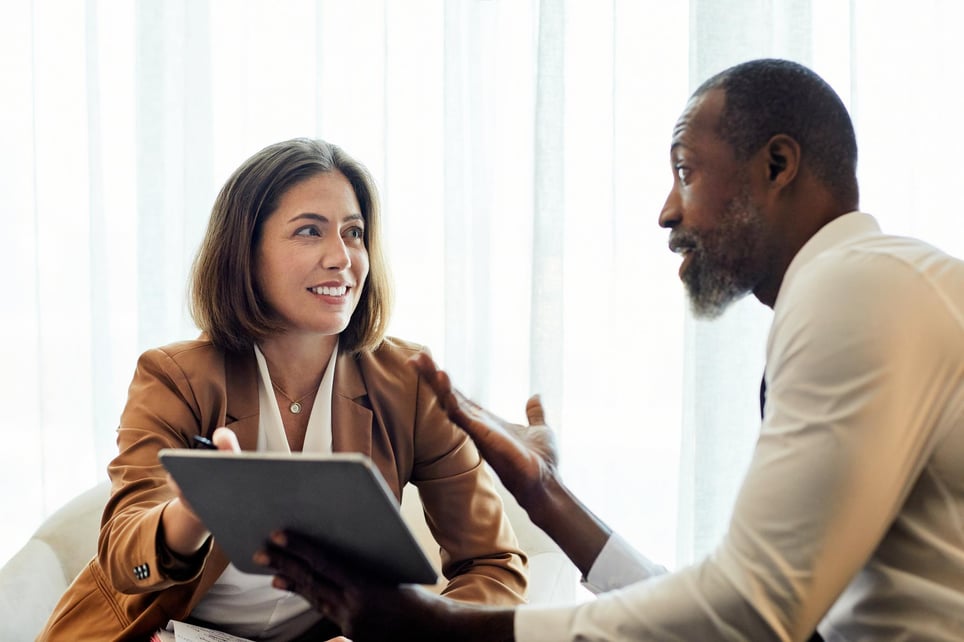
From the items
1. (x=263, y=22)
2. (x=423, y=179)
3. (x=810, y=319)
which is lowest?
(x=810, y=319)

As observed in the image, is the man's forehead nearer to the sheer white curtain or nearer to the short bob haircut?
the short bob haircut

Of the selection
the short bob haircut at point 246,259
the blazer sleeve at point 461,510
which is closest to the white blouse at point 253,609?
the blazer sleeve at point 461,510

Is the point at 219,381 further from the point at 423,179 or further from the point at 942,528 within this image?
the point at 942,528

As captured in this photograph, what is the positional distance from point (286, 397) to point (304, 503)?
2.32 feet

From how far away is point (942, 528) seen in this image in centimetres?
104

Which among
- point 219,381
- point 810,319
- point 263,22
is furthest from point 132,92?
point 810,319

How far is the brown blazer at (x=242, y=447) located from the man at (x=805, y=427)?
0.49 metres

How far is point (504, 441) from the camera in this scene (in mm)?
1368

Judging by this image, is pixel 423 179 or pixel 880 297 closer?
pixel 880 297

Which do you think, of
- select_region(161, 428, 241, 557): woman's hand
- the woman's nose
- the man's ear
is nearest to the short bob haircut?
the woman's nose

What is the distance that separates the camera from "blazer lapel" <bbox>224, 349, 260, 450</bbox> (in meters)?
1.73

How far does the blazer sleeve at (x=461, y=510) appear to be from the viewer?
5.68 feet

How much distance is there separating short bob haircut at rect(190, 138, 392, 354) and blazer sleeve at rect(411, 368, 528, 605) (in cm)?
19

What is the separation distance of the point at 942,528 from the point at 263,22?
7.28 feet
